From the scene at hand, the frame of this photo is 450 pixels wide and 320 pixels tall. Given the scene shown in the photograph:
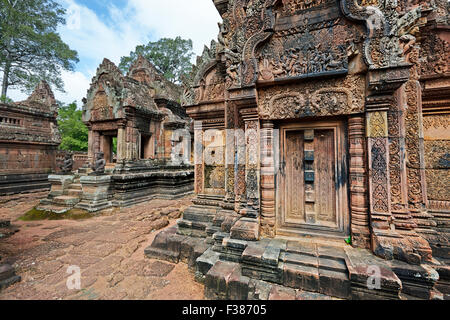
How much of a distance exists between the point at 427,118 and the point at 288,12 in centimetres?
305

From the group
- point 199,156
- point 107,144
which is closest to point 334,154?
point 199,156

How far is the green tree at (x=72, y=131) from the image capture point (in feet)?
65.8

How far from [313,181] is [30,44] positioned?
24583mm

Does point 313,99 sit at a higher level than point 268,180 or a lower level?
higher

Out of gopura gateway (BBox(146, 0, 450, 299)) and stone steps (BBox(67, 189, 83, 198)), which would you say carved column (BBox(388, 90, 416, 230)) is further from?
stone steps (BBox(67, 189, 83, 198))

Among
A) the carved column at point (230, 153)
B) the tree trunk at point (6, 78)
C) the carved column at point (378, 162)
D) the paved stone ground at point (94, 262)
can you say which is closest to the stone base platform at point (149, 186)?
the paved stone ground at point (94, 262)

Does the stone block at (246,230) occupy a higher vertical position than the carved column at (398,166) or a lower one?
lower

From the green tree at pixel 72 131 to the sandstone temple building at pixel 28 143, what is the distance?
755 cm

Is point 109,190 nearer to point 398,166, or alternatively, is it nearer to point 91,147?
point 91,147

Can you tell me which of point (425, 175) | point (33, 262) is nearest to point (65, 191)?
point (33, 262)

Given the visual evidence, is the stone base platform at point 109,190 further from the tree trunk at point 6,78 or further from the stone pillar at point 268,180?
the tree trunk at point 6,78

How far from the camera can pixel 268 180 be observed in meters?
3.37

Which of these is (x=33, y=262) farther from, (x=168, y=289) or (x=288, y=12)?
(x=288, y=12)

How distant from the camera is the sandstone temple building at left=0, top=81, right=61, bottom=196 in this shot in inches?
399
